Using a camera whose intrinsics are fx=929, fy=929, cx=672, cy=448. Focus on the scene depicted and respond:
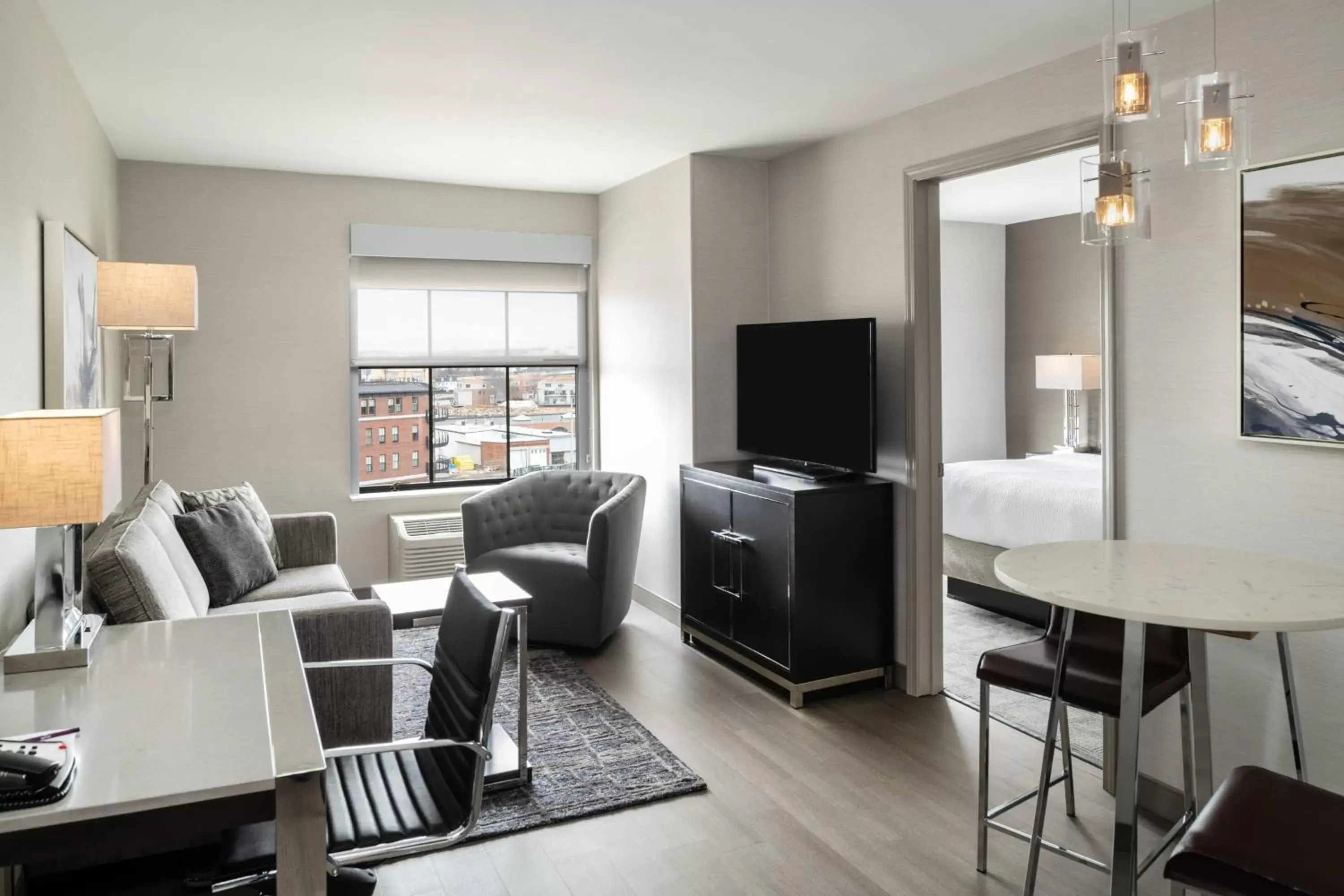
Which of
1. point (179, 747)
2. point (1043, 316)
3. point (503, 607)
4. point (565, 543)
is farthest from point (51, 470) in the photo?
point (1043, 316)

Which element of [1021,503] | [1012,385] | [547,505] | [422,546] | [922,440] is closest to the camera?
[922,440]

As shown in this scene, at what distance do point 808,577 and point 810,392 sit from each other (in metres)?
0.89

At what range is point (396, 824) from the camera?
2.04m

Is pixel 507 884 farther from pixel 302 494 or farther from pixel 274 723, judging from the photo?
pixel 302 494

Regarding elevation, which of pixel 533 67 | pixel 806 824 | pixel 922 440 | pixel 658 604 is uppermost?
pixel 533 67

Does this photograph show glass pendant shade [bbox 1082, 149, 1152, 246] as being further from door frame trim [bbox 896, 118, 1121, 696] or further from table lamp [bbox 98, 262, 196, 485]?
table lamp [bbox 98, 262, 196, 485]

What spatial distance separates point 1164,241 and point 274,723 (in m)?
2.84

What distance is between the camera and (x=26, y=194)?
271cm

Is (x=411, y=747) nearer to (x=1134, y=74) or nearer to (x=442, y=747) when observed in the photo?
(x=442, y=747)

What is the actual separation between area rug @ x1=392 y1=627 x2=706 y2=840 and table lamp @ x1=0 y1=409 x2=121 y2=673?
133 centimetres

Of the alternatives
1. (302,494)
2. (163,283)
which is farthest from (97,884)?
(302,494)

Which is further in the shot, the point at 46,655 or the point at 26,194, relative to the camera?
the point at 26,194

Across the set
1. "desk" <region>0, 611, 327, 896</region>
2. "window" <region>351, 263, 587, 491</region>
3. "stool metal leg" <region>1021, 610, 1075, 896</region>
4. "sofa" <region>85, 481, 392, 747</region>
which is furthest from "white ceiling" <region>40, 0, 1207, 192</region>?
"desk" <region>0, 611, 327, 896</region>

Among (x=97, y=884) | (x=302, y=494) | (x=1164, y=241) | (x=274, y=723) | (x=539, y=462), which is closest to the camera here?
(x=274, y=723)
